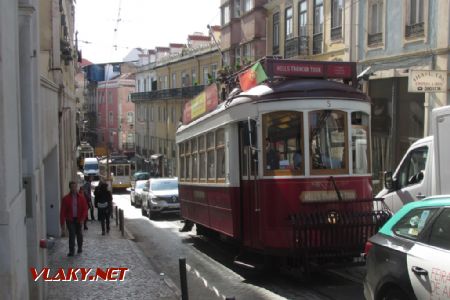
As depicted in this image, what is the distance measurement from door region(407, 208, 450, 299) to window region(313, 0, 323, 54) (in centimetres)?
1989

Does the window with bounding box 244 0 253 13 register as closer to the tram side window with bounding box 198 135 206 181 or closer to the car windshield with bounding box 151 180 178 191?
the car windshield with bounding box 151 180 178 191

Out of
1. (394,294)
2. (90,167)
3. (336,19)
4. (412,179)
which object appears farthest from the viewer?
(90,167)

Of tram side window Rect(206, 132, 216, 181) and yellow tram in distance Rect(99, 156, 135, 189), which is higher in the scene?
tram side window Rect(206, 132, 216, 181)

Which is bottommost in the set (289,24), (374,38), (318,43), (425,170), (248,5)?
(425,170)

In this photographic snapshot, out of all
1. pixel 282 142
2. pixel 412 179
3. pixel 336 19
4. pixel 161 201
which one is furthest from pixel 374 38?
pixel 282 142

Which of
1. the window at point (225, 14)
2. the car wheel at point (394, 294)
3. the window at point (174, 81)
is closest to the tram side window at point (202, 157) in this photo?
the car wheel at point (394, 294)

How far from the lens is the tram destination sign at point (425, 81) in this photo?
1570 centimetres

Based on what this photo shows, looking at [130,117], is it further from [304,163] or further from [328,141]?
[304,163]

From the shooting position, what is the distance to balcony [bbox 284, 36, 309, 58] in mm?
25516

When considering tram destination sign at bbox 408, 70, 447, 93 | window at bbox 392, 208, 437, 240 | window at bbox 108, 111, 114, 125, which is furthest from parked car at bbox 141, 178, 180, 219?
window at bbox 108, 111, 114, 125

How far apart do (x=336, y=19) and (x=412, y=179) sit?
1409 cm

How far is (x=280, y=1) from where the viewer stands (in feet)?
92.7

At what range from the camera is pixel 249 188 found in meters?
9.25

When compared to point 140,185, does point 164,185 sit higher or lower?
higher
